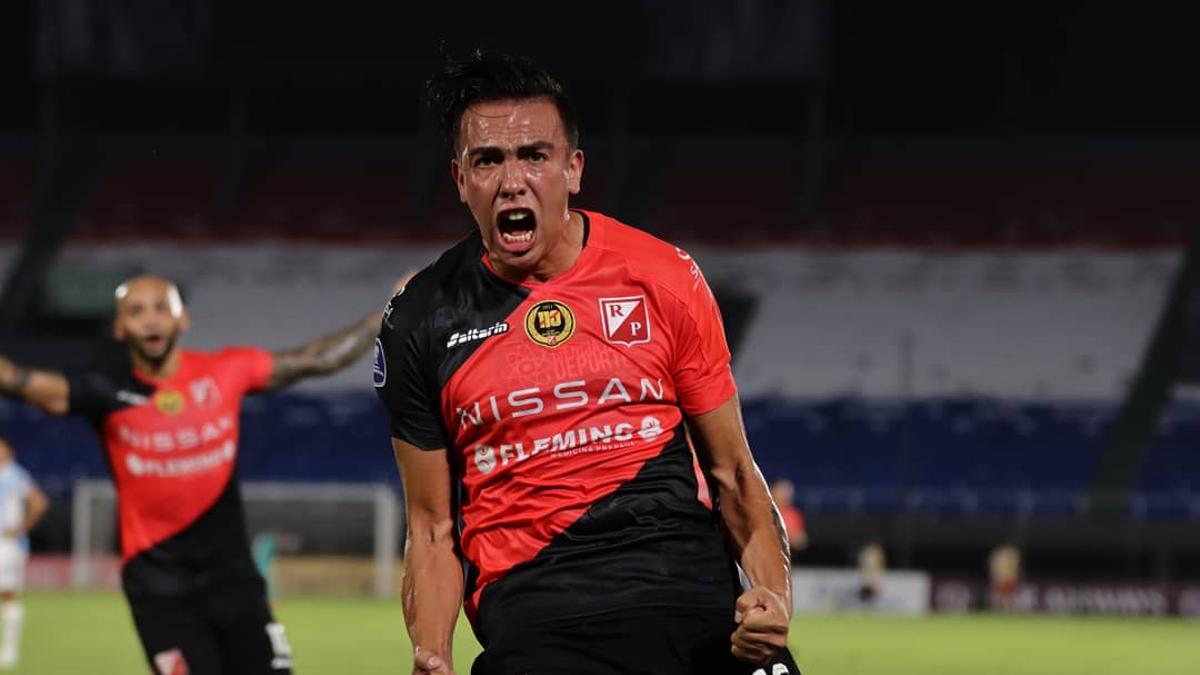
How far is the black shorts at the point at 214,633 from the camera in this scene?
8.41 m

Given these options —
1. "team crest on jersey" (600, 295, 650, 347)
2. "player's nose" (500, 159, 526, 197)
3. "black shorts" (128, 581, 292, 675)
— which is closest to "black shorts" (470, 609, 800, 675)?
"team crest on jersey" (600, 295, 650, 347)

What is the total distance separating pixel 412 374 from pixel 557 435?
0.37m

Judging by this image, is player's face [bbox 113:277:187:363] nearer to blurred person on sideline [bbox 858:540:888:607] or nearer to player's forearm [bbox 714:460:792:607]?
player's forearm [bbox 714:460:792:607]

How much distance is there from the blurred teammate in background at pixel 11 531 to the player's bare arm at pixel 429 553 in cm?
1422

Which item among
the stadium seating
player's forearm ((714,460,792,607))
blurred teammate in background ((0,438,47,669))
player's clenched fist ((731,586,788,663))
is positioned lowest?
blurred teammate in background ((0,438,47,669))

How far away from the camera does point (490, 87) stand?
4578mm

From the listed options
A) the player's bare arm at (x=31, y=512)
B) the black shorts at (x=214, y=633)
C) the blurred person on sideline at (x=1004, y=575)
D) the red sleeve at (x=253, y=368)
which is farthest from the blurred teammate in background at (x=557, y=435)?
the blurred person on sideline at (x=1004, y=575)

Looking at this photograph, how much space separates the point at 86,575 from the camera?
3025 cm

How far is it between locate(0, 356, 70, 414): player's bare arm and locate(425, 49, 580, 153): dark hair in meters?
4.58

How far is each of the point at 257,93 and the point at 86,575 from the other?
11.7 m

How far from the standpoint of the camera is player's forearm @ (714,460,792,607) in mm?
4668

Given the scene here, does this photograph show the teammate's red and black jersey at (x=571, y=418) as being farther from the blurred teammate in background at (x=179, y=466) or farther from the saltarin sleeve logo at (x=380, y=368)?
the blurred teammate in background at (x=179, y=466)

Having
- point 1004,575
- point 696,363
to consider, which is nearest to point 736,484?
point 696,363

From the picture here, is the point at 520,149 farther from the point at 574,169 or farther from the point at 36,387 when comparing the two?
the point at 36,387
